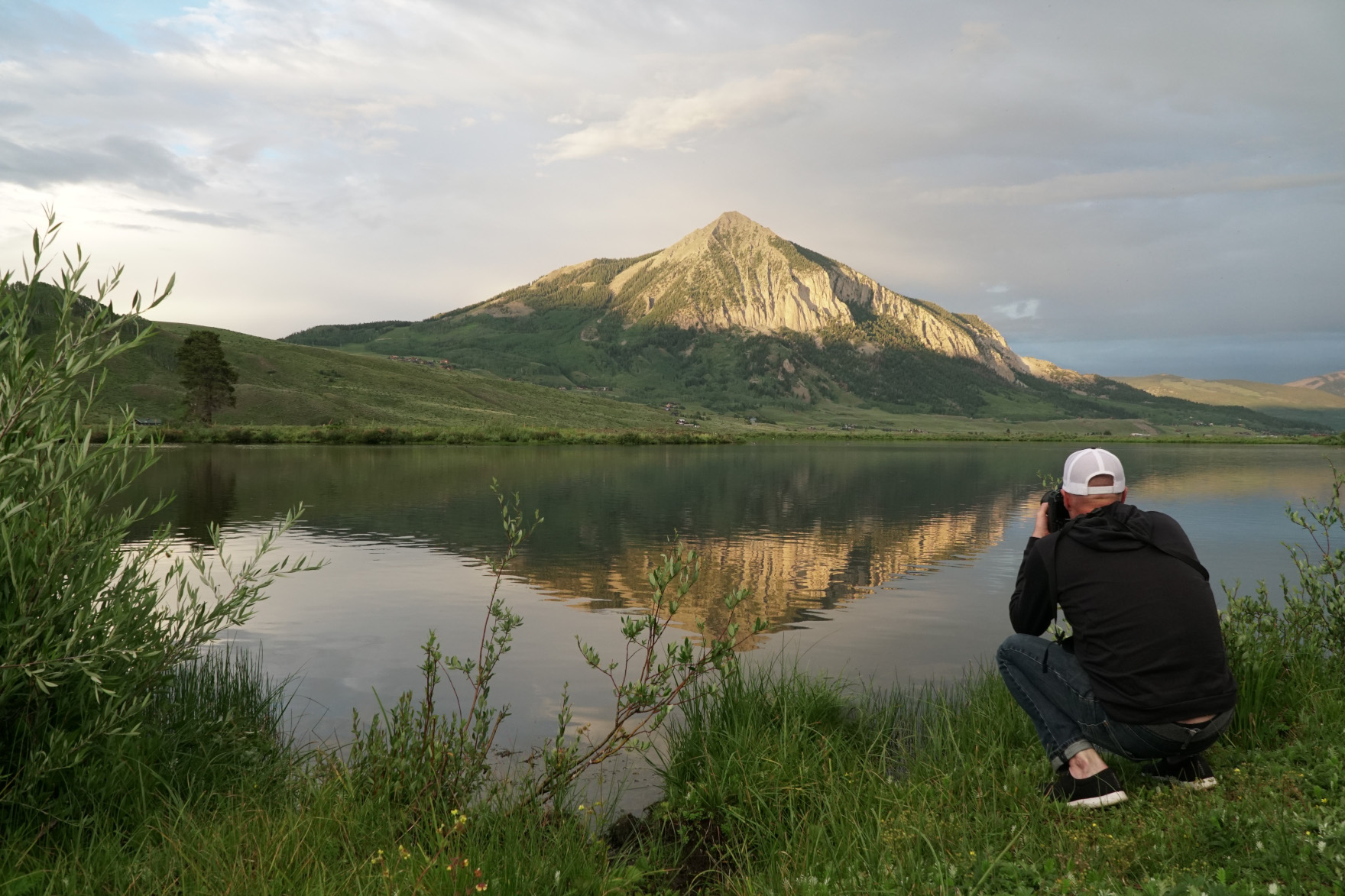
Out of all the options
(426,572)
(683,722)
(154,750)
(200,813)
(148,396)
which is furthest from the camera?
(148,396)

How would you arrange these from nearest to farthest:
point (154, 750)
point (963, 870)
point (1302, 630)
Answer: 1. point (963, 870)
2. point (154, 750)
3. point (1302, 630)

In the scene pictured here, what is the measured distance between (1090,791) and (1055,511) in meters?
2.14

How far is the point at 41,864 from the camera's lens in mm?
4926

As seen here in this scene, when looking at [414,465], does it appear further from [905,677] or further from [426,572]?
[905,677]

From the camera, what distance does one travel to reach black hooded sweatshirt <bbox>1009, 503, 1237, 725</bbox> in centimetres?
559

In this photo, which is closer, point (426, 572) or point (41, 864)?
point (41, 864)

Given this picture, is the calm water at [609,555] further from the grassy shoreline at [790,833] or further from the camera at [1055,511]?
the camera at [1055,511]

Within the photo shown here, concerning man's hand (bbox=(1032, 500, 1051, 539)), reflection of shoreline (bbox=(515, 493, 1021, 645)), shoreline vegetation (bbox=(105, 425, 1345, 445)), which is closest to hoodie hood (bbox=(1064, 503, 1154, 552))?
man's hand (bbox=(1032, 500, 1051, 539))

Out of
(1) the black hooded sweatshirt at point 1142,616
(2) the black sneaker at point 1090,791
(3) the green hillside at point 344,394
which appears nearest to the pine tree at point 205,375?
(3) the green hillside at point 344,394

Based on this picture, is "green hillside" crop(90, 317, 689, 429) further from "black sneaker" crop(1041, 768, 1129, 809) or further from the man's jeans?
"black sneaker" crop(1041, 768, 1129, 809)

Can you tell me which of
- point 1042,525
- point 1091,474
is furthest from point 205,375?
point 1091,474

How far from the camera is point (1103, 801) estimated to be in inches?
224

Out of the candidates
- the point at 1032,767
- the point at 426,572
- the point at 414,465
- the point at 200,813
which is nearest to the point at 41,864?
the point at 200,813

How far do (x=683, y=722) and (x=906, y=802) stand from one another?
3727 millimetres
